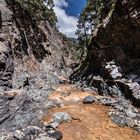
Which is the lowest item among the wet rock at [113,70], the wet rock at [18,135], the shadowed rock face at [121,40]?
the wet rock at [18,135]

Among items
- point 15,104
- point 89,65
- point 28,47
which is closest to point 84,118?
point 15,104

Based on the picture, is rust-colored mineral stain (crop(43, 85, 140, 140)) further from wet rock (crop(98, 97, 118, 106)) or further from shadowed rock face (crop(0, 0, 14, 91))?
shadowed rock face (crop(0, 0, 14, 91))

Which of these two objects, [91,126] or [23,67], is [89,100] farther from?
[23,67]

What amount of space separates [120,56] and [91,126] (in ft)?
35.6

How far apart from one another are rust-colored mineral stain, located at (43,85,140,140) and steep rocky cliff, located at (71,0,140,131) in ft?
5.86

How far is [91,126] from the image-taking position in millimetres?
16016

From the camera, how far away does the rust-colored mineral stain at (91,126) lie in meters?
14.3

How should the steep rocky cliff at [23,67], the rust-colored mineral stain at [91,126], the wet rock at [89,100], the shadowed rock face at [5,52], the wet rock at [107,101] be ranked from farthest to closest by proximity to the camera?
the wet rock at [89,100] → the shadowed rock face at [5,52] → the wet rock at [107,101] → the steep rocky cliff at [23,67] → the rust-colored mineral stain at [91,126]

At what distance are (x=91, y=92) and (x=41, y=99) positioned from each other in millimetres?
6276

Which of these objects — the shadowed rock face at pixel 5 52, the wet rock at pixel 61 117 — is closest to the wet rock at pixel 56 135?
the wet rock at pixel 61 117

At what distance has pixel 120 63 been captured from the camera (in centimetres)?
2458

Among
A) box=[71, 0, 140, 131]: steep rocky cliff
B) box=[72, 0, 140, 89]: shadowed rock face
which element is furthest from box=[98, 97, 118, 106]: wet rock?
box=[72, 0, 140, 89]: shadowed rock face

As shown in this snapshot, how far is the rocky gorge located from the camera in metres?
14.9

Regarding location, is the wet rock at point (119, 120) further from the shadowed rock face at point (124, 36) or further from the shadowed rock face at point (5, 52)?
the shadowed rock face at point (5, 52)
